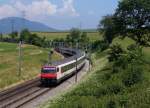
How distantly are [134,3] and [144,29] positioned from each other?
22.9ft

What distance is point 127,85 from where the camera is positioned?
130 feet

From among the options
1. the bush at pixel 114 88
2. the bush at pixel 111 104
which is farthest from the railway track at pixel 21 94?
the bush at pixel 111 104

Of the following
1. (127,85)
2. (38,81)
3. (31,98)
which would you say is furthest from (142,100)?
(38,81)

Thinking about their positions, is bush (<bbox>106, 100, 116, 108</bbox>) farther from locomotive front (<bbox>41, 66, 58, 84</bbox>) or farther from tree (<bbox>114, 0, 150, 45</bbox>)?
tree (<bbox>114, 0, 150, 45</bbox>)

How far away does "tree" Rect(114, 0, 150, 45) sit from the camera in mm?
109969

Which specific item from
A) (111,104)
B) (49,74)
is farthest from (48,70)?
(111,104)

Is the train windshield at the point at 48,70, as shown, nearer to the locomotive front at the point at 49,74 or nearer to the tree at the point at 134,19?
the locomotive front at the point at 49,74

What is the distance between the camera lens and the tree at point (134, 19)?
109969 mm

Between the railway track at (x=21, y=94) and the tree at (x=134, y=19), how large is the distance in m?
45.2

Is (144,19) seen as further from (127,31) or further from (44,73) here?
(44,73)

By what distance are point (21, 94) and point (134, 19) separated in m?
60.2

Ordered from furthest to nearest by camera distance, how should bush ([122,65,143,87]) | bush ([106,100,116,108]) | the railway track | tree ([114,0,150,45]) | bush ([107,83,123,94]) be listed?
1. tree ([114,0,150,45])
2. the railway track
3. bush ([122,65,143,87])
4. bush ([107,83,123,94])
5. bush ([106,100,116,108])

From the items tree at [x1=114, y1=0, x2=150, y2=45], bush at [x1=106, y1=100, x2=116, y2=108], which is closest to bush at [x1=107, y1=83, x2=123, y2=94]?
bush at [x1=106, y1=100, x2=116, y2=108]

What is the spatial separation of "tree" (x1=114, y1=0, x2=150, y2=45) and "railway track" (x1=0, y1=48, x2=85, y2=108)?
148 feet
